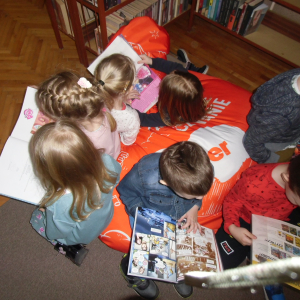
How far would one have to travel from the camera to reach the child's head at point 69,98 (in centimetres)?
100

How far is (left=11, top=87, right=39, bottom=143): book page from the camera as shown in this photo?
131 centimetres

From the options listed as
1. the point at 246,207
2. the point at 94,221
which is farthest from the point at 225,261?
the point at 94,221

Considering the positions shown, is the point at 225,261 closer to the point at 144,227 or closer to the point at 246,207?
the point at 246,207

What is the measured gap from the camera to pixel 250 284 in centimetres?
26

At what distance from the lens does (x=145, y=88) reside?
1598 millimetres

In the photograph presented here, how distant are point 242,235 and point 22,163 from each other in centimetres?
120

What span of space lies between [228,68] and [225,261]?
1.85 m

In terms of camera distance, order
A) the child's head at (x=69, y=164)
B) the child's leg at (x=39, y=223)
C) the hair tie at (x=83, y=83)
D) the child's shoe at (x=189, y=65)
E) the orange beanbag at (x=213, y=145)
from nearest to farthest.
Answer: the child's head at (x=69, y=164)
the hair tie at (x=83, y=83)
the child's leg at (x=39, y=223)
the orange beanbag at (x=213, y=145)
the child's shoe at (x=189, y=65)

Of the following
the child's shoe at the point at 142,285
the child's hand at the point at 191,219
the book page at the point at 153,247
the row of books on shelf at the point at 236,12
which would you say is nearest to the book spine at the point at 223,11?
the row of books on shelf at the point at 236,12

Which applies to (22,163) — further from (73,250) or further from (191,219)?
(191,219)

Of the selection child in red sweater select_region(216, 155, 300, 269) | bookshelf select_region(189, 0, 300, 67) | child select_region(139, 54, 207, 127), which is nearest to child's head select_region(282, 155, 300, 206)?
child in red sweater select_region(216, 155, 300, 269)

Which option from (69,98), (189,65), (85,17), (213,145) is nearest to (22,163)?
(69,98)

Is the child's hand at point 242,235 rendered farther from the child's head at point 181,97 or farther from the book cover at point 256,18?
the book cover at point 256,18

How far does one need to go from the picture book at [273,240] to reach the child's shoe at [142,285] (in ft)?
2.06
